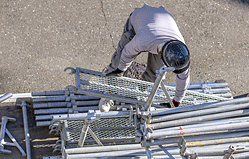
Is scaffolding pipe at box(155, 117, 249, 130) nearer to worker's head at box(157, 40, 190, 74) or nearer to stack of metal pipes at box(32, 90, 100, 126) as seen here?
worker's head at box(157, 40, 190, 74)

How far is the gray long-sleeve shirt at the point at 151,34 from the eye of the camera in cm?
309

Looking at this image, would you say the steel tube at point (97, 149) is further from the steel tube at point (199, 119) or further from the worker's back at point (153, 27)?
the worker's back at point (153, 27)

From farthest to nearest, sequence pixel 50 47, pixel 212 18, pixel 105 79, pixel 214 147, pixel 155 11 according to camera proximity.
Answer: pixel 212 18, pixel 50 47, pixel 105 79, pixel 155 11, pixel 214 147

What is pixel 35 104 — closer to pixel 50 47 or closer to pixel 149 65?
pixel 50 47

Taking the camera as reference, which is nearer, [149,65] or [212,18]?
[149,65]

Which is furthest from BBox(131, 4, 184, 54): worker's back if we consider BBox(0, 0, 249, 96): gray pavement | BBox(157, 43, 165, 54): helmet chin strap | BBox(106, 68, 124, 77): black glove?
BBox(0, 0, 249, 96): gray pavement

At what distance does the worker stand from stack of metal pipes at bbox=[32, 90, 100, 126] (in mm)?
683

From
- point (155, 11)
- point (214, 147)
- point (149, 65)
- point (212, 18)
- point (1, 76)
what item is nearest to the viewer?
point (214, 147)

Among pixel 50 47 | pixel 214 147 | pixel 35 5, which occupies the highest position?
pixel 35 5

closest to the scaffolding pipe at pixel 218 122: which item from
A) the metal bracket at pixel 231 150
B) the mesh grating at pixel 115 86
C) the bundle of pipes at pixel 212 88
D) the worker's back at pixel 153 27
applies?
the metal bracket at pixel 231 150

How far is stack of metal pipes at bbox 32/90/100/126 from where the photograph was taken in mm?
3867

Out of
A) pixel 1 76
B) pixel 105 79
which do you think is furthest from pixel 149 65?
pixel 1 76

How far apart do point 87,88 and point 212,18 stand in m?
3.27

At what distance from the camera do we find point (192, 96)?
13.3 ft
